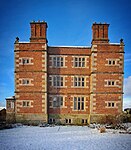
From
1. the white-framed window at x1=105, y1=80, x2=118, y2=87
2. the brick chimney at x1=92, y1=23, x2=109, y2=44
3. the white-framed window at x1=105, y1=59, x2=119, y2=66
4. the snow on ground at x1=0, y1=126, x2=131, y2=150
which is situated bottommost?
the snow on ground at x1=0, y1=126, x2=131, y2=150

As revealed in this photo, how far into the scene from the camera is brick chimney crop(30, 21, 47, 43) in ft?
65.9

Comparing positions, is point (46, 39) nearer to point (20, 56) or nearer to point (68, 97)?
point (20, 56)

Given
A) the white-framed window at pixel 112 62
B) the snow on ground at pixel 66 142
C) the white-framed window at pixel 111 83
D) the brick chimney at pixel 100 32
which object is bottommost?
the snow on ground at pixel 66 142

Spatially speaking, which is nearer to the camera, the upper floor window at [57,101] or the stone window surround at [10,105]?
the stone window surround at [10,105]

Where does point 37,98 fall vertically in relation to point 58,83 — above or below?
below

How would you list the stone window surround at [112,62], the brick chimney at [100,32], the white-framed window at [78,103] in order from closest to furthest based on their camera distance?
the stone window surround at [112,62], the brick chimney at [100,32], the white-framed window at [78,103]

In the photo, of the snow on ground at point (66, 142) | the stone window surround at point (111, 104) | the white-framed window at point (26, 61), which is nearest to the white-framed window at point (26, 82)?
the white-framed window at point (26, 61)

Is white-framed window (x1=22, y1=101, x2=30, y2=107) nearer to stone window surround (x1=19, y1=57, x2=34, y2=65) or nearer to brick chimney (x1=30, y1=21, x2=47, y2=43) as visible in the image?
stone window surround (x1=19, y1=57, x2=34, y2=65)

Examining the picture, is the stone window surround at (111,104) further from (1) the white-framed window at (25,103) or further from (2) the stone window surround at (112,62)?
(1) the white-framed window at (25,103)

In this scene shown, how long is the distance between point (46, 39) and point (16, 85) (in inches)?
255

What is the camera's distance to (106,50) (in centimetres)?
1986

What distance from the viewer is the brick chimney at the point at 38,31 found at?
20.1m

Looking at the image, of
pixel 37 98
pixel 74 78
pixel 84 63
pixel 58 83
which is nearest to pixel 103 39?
pixel 84 63

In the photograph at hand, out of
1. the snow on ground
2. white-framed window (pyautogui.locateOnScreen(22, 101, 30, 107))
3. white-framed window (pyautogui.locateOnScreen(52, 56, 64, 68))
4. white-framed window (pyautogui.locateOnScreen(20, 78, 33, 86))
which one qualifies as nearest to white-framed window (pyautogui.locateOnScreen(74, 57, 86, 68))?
white-framed window (pyautogui.locateOnScreen(52, 56, 64, 68))
